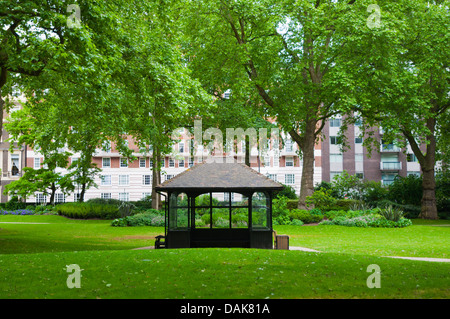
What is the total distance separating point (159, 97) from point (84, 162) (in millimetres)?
23660

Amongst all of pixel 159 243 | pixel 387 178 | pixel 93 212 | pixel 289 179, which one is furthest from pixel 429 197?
pixel 93 212

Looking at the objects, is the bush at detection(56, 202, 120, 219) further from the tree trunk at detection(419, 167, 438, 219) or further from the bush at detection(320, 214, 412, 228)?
the tree trunk at detection(419, 167, 438, 219)

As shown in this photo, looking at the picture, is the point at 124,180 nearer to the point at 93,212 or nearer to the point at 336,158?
the point at 93,212

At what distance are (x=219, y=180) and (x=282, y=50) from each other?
19.9 m

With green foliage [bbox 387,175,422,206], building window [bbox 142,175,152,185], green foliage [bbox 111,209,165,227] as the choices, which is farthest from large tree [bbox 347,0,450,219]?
building window [bbox 142,175,152,185]

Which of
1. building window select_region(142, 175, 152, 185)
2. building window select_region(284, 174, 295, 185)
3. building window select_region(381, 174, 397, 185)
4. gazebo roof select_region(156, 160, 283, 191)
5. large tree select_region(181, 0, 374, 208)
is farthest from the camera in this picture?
building window select_region(142, 175, 152, 185)

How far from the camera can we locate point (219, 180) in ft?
58.5

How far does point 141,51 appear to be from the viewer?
19641 mm

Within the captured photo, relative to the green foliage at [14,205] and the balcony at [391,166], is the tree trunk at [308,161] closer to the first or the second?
the balcony at [391,166]

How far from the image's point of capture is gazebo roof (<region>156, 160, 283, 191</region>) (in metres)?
17.4

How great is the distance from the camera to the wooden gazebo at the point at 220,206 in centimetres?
1761

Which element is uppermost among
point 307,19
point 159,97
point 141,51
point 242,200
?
point 307,19
